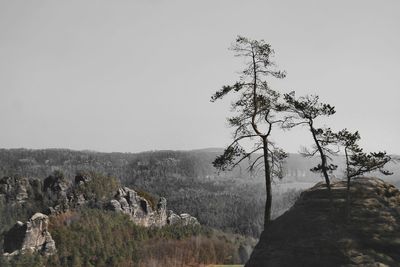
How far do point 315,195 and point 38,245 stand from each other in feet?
374

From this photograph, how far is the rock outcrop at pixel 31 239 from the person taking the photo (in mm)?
127500

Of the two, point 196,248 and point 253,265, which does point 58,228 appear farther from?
point 253,265

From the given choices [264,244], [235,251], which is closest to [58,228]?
[235,251]

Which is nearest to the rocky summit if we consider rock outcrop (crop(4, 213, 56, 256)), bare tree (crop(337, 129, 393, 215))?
bare tree (crop(337, 129, 393, 215))

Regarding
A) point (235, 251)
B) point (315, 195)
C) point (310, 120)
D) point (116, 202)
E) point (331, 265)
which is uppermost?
point (310, 120)

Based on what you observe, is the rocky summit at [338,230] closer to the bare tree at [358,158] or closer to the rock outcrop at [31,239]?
the bare tree at [358,158]

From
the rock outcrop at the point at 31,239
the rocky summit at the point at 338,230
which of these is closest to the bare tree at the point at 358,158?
the rocky summit at the point at 338,230

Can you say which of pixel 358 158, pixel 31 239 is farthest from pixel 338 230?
pixel 31 239

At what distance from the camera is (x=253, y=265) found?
30.3m

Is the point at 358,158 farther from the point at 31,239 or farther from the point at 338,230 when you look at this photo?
the point at 31,239

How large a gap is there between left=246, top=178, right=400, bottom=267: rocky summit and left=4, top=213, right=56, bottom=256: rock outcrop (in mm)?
110265

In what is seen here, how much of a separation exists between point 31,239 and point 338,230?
115 meters

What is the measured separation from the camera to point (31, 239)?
128m

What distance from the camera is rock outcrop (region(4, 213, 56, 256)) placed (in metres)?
128
